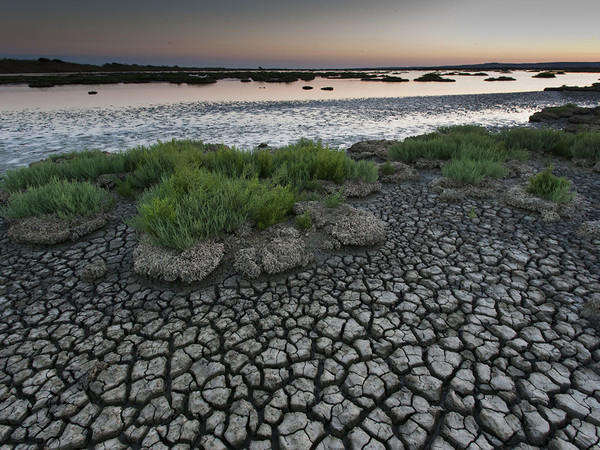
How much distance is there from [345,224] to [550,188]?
14.2 feet

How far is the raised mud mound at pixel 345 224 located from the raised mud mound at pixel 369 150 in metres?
5.17

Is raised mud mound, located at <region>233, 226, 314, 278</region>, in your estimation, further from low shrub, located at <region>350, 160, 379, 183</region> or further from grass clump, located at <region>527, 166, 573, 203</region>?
grass clump, located at <region>527, 166, 573, 203</region>

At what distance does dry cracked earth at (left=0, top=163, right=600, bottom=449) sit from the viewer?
8.48ft

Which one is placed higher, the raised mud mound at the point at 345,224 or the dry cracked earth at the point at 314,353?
the raised mud mound at the point at 345,224

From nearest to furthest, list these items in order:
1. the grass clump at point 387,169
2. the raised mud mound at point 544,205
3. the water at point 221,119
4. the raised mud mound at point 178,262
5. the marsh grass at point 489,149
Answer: the raised mud mound at point 178,262, the raised mud mound at point 544,205, the marsh grass at point 489,149, the grass clump at point 387,169, the water at point 221,119

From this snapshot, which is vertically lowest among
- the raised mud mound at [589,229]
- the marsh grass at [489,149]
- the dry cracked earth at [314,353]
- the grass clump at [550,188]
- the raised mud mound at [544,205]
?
the dry cracked earth at [314,353]

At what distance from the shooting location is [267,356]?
3.23m

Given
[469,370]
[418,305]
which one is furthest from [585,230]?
[469,370]

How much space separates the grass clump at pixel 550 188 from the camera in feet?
20.8

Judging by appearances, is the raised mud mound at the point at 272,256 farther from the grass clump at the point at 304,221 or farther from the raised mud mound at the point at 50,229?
the raised mud mound at the point at 50,229

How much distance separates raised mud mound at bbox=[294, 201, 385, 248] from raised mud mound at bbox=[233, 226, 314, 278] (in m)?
0.56

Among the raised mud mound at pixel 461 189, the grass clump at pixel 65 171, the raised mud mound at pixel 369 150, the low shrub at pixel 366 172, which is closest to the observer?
the raised mud mound at pixel 461 189

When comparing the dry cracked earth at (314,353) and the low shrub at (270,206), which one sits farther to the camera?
the low shrub at (270,206)

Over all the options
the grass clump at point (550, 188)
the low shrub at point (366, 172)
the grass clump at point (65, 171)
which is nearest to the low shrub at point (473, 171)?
the grass clump at point (550, 188)
